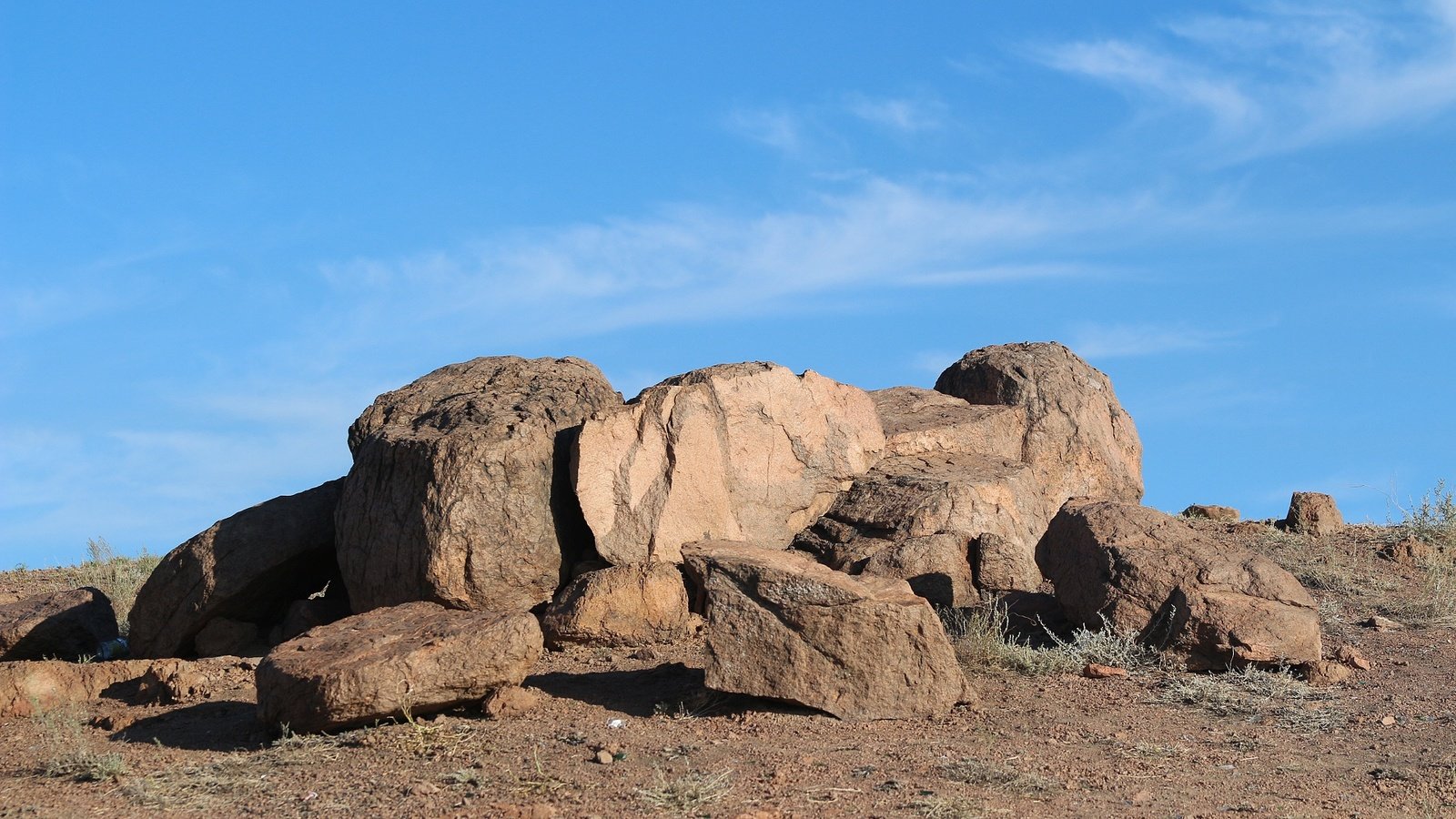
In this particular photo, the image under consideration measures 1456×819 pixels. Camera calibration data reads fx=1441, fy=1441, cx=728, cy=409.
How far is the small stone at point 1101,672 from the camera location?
8359 mm

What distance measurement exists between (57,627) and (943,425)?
687cm

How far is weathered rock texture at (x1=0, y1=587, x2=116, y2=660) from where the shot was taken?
10.2m

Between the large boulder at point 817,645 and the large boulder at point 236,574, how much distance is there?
427 centimetres

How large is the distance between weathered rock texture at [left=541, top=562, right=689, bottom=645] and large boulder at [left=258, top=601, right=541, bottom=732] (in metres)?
1.55

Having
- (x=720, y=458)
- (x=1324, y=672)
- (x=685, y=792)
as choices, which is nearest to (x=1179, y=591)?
(x=1324, y=672)

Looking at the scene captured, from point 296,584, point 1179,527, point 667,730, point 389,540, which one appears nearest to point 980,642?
point 1179,527

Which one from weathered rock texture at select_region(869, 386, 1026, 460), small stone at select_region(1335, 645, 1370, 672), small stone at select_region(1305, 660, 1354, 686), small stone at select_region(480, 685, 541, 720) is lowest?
small stone at select_region(480, 685, 541, 720)

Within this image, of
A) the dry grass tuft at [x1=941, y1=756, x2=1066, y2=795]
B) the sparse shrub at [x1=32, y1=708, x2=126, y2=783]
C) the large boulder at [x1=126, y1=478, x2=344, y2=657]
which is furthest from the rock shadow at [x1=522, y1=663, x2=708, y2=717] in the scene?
the large boulder at [x1=126, y1=478, x2=344, y2=657]

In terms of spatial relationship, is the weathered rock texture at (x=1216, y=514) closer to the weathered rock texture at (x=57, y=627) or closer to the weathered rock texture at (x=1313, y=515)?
the weathered rock texture at (x=1313, y=515)

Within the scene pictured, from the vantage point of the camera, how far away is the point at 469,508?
30.5 ft

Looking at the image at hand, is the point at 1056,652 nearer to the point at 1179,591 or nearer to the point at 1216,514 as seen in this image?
the point at 1179,591

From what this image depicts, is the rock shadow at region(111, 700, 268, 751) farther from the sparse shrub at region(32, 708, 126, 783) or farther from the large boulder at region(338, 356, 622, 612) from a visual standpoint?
the large boulder at region(338, 356, 622, 612)

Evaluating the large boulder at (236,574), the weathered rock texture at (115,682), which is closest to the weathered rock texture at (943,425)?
the large boulder at (236,574)

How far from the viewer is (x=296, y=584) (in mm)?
10594
